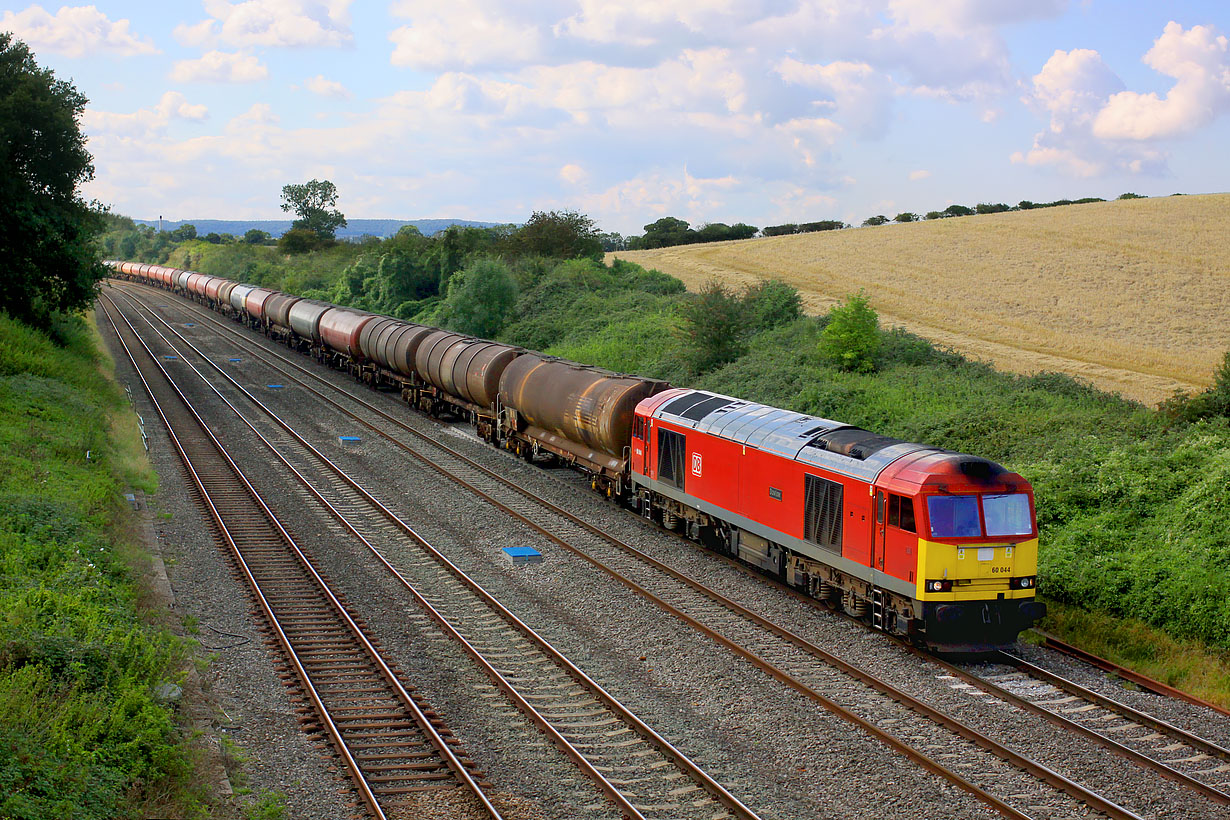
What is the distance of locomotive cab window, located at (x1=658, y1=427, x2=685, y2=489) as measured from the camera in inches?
835

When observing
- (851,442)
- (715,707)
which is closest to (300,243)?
(851,442)

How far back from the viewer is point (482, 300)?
185 feet

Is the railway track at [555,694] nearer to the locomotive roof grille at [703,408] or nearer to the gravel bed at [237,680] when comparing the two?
the gravel bed at [237,680]

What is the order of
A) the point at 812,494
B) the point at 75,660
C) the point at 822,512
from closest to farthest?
the point at 75,660
the point at 822,512
the point at 812,494

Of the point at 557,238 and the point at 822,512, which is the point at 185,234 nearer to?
the point at 557,238

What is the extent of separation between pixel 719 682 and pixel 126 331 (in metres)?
61.2

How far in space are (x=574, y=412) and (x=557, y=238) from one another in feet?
144

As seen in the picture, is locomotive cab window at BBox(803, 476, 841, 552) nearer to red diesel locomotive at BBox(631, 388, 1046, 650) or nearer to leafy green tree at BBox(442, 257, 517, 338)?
red diesel locomotive at BBox(631, 388, 1046, 650)

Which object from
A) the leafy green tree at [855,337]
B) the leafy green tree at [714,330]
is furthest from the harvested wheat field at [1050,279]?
the leafy green tree at [714,330]

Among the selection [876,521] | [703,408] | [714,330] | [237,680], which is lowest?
[237,680]

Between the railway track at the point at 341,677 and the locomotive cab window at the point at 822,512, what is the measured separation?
7.19m

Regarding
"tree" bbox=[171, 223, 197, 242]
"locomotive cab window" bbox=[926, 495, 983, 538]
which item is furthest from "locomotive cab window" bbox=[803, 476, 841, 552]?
"tree" bbox=[171, 223, 197, 242]

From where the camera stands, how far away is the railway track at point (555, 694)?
10.5m

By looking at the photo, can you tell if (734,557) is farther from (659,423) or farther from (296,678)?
(296,678)
